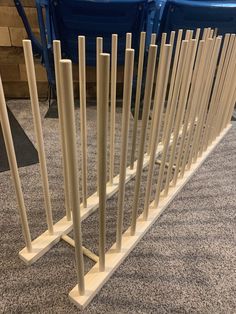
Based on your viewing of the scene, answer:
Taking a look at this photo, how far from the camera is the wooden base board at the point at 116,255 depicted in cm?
62

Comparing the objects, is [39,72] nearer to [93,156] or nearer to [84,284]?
[93,156]

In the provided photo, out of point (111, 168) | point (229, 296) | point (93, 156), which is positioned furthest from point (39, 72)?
point (229, 296)

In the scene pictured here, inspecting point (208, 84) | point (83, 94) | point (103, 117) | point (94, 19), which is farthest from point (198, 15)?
point (103, 117)

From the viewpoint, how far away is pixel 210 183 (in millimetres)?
1049

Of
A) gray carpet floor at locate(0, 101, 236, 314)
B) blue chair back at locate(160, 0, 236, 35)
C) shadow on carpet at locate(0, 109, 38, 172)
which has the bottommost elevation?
shadow on carpet at locate(0, 109, 38, 172)

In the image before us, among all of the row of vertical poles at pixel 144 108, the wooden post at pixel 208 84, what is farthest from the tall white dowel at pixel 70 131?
the wooden post at pixel 208 84

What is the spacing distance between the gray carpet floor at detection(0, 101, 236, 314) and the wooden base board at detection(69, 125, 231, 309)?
0.07 ft

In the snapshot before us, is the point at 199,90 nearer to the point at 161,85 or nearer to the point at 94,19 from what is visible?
the point at 161,85

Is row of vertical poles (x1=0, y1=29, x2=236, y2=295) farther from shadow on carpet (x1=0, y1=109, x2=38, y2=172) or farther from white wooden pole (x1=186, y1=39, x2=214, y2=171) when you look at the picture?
shadow on carpet (x1=0, y1=109, x2=38, y2=172)

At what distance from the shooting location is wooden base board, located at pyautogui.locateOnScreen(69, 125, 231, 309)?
0.62 meters

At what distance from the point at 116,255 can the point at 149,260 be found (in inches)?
3.8

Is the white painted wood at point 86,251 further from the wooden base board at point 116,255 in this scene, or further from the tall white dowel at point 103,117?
the tall white dowel at point 103,117

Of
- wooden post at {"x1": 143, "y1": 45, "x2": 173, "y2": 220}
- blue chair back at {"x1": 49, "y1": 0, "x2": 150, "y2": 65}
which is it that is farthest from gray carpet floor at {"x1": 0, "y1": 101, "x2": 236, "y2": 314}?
blue chair back at {"x1": 49, "y1": 0, "x2": 150, "y2": 65}

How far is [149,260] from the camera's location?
74 centimetres
